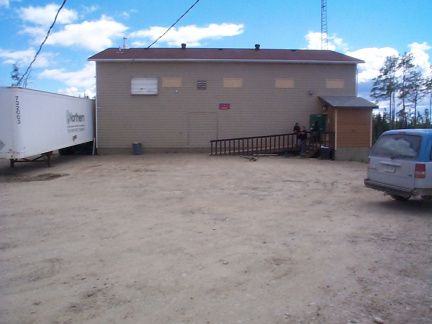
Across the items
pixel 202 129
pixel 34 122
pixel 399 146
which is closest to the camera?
pixel 399 146

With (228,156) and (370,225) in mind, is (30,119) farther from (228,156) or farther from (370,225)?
(370,225)

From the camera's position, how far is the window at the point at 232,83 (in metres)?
21.2

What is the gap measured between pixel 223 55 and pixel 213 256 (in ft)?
59.6

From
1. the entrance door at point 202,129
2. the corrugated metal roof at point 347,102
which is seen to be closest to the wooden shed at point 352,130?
the corrugated metal roof at point 347,102

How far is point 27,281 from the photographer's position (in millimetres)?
4391

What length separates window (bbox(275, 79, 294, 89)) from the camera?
842 inches

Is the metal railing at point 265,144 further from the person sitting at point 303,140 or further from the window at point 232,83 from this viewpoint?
the window at point 232,83

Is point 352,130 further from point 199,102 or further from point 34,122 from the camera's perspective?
point 34,122

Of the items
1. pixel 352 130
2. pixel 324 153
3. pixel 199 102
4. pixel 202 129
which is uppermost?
pixel 199 102

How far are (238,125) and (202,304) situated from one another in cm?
1787

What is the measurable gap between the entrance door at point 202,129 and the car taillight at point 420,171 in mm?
14352

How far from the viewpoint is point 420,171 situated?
24.9ft

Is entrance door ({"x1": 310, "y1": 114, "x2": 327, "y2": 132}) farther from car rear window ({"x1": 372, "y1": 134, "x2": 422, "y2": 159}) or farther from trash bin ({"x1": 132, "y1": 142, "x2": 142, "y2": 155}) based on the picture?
car rear window ({"x1": 372, "y1": 134, "x2": 422, "y2": 159})

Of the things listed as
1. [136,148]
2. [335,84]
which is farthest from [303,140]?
[136,148]
